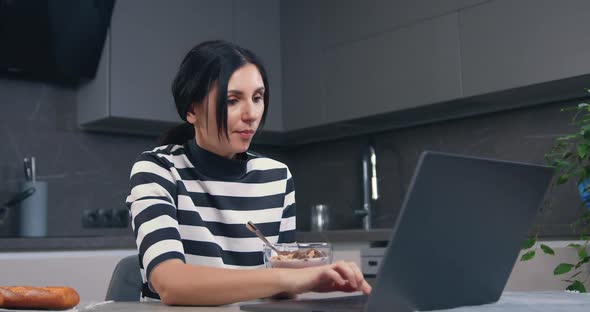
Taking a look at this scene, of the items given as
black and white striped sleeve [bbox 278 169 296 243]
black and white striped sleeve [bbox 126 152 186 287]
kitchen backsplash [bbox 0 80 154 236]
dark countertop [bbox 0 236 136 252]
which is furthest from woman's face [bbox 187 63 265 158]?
kitchen backsplash [bbox 0 80 154 236]

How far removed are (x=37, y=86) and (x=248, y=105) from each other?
7.66ft

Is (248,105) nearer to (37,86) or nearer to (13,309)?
(13,309)

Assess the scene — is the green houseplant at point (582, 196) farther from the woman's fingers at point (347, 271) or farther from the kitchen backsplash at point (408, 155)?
the woman's fingers at point (347, 271)

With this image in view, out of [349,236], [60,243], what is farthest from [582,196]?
[60,243]

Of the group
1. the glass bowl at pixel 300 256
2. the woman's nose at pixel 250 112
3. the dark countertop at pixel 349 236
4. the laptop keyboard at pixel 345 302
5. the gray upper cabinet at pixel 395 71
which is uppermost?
the gray upper cabinet at pixel 395 71

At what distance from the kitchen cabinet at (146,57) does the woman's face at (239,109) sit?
6.31 feet

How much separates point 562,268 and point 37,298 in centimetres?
173

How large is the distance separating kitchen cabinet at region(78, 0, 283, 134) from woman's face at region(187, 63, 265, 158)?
1.92 metres

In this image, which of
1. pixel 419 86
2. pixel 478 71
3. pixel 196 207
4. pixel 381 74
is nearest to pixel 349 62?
pixel 381 74

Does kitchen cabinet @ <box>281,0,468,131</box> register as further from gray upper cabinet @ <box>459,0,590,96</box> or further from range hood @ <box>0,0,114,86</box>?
range hood @ <box>0,0,114,86</box>

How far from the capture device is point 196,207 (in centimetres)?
147

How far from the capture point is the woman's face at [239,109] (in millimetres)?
1354

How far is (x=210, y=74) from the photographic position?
4.53 feet

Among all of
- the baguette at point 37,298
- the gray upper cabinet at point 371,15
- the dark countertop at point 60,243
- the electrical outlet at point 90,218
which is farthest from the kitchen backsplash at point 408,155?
the baguette at point 37,298
